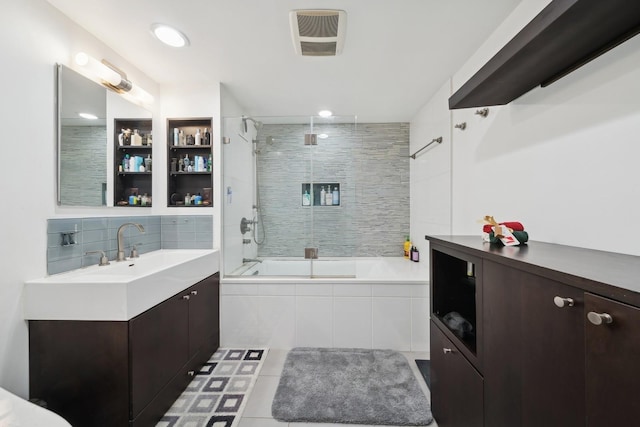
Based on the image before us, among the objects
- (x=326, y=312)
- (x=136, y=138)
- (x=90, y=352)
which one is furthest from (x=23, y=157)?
(x=326, y=312)

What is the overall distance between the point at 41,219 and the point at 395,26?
2.29 m

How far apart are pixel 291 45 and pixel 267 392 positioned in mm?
2404

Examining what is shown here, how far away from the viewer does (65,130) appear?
1.51 m

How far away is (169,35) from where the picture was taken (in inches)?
65.9

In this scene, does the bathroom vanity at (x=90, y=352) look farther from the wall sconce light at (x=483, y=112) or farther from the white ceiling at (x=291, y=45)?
the wall sconce light at (x=483, y=112)

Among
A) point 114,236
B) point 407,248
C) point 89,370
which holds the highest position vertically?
point 114,236

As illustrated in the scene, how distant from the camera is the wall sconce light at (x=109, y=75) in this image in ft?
5.20

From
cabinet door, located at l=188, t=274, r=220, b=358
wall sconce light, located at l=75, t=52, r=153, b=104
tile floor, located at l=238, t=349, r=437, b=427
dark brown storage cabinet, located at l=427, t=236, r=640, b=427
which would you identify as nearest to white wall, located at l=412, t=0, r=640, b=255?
dark brown storage cabinet, located at l=427, t=236, r=640, b=427

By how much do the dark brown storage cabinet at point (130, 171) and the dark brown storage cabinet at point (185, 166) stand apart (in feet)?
0.57

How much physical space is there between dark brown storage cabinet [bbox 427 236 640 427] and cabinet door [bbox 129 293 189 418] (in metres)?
1.57

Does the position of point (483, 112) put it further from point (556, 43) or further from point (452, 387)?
point (452, 387)

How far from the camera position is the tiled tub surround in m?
1.46

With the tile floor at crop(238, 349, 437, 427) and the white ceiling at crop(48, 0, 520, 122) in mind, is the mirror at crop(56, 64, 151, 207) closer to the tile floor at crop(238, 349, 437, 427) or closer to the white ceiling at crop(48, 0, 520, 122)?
the white ceiling at crop(48, 0, 520, 122)

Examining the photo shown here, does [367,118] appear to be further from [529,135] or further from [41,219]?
[41,219]
